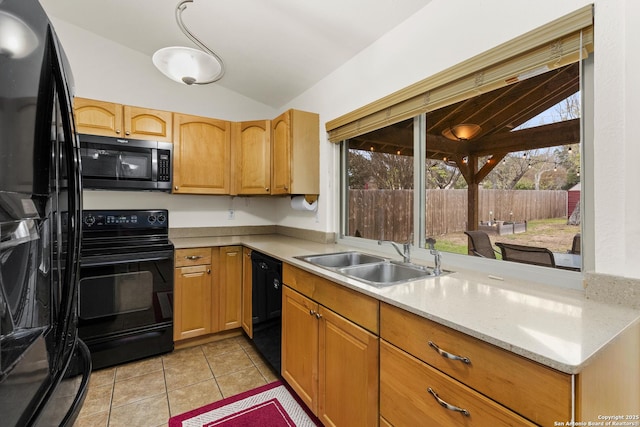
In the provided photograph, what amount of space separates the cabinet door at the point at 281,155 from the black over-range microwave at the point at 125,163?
933mm

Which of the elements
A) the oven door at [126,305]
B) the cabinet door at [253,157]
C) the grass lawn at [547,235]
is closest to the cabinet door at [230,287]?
the oven door at [126,305]

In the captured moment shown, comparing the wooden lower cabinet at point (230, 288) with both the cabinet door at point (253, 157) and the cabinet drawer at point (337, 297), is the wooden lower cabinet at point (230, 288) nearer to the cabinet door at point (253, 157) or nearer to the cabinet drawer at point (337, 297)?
the cabinet door at point (253, 157)

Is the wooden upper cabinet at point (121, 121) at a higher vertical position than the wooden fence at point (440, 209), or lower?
higher

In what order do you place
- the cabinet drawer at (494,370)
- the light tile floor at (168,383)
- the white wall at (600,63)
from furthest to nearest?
the light tile floor at (168,383) → the white wall at (600,63) → the cabinet drawer at (494,370)

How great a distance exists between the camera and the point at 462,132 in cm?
172

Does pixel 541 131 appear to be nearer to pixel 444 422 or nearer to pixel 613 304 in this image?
→ pixel 613 304

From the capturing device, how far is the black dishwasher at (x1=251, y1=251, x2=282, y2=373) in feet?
6.77

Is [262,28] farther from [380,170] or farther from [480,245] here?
[480,245]

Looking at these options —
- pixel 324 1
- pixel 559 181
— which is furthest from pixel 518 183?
pixel 324 1

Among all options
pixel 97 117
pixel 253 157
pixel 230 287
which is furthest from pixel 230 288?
pixel 97 117

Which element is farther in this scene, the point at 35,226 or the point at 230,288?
the point at 230,288

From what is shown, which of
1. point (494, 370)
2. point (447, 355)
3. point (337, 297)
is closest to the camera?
point (494, 370)

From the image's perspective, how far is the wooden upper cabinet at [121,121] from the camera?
2.37 m

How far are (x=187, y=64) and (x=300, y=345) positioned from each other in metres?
1.73
